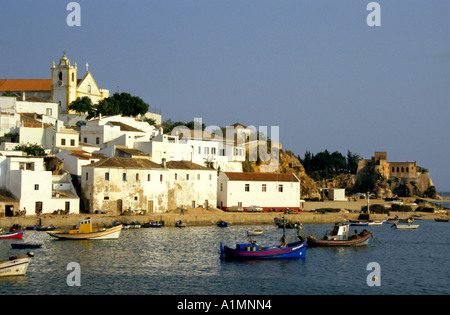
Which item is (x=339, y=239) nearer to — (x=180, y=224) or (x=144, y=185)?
(x=180, y=224)

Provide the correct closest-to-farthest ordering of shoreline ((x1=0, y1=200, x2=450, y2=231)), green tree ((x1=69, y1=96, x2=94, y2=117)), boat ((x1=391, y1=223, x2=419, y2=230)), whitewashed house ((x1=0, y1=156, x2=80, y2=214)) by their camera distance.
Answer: shoreline ((x1=0, y1=200, x2=450, y2=231)) < whitewashed house ((x1=0, y1=156, x2=80, y2=214)) < boat ((x1=391, y1=223, x2=419, y2=230)) < green tree ((x1=69, y1=96, x2=94, y2=117))

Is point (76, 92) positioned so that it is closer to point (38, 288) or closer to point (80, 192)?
point (80, 192)

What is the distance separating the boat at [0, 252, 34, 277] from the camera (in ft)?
102

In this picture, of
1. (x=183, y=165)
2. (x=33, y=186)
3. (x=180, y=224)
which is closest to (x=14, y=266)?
(x=33, y=186)

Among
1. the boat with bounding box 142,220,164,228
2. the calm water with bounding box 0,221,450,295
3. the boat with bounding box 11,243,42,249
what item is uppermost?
the boat with bounding box 142,220,164,228

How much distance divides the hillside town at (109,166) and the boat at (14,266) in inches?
788

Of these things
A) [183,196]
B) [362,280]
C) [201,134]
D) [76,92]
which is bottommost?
[362,280]

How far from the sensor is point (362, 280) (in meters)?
A: 34.1

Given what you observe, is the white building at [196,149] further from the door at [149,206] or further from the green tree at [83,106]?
the green tree at [83,106]

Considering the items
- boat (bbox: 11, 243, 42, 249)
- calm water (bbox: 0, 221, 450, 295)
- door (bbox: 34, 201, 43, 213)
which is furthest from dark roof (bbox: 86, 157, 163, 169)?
boat (bbox: 11, 243, 42, 249)

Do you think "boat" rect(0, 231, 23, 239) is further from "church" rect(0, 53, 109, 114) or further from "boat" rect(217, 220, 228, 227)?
"church" rect(0, 53, 109, 114)

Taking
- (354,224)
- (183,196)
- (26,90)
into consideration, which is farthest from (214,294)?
(26,90)

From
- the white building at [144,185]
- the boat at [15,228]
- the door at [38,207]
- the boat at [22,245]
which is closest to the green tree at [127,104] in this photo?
the white building at [144,185]
